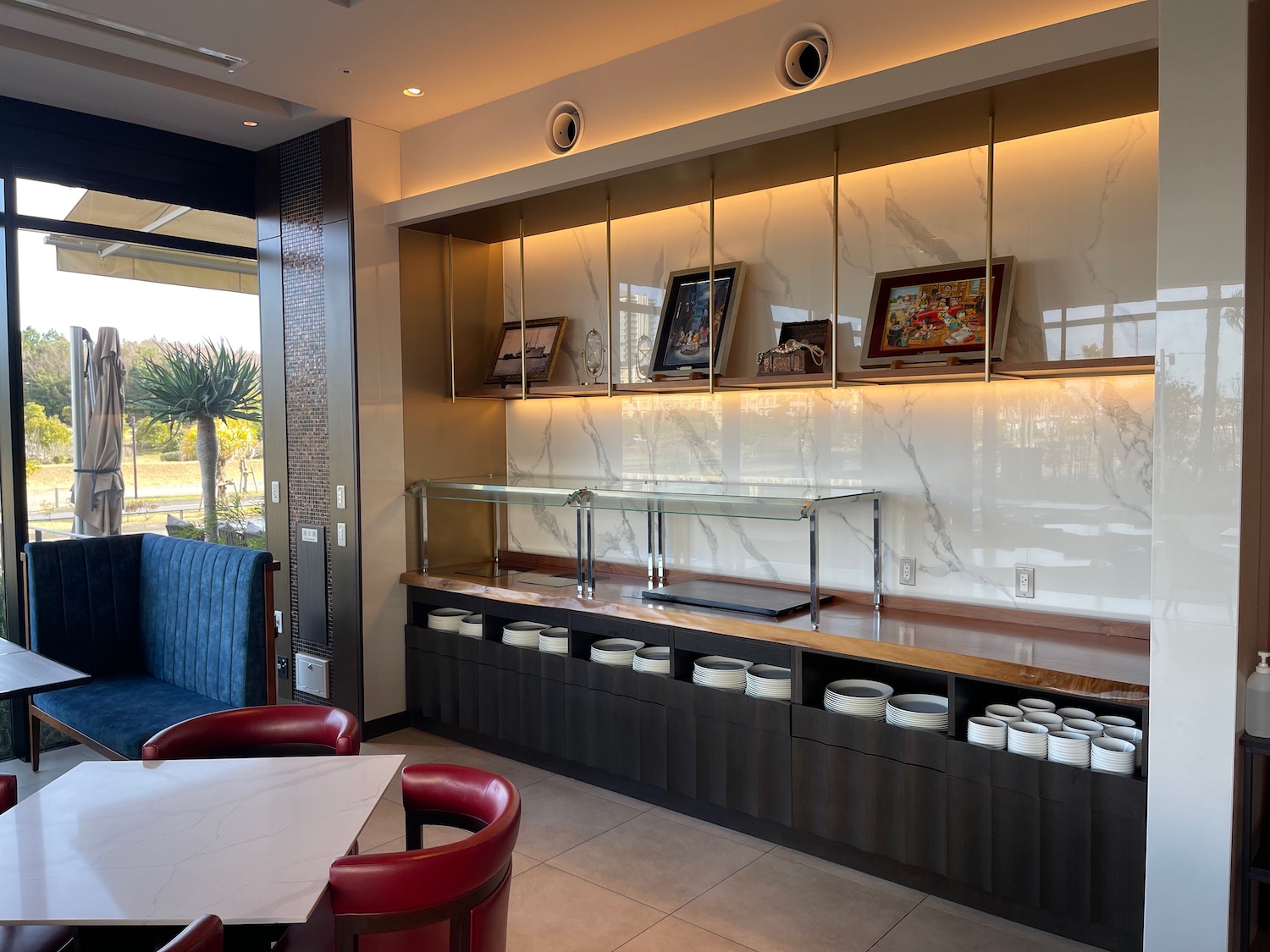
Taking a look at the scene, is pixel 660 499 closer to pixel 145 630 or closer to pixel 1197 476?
pixel 1197 476

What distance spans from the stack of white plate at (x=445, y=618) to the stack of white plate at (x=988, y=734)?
Answer: 257 cm

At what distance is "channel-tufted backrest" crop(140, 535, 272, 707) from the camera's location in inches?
148

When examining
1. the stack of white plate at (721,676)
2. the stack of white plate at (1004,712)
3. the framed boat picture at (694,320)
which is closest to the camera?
the stack of white plate at (1004,712)

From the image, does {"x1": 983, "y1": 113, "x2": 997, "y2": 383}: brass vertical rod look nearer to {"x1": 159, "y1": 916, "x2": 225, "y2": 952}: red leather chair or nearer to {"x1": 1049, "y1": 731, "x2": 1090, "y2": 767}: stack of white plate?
{"x1": 1049, "y1": 731, "x2": 1090, "y2": 767}: stack of white plate

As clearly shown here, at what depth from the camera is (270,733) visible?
2.55m

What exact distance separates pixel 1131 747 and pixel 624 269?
9.83 feet

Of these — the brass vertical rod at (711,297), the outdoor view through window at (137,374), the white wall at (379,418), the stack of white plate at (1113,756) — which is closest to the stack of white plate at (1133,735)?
the stack of white plate at (1113,756)

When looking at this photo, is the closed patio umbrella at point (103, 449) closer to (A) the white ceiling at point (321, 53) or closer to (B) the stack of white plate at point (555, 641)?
(A) the white ceiling at point (321, 53)

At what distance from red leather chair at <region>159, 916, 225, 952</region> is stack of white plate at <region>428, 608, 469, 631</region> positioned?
307 centimetres

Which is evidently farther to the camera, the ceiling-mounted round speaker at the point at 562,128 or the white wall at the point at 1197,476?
the ceiling-mounted round speaker at the point at 562,128

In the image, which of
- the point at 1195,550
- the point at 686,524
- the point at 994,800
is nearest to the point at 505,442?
the point at 686,524

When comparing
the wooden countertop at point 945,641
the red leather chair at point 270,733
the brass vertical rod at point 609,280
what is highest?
the brass vertical rod at point 609,280

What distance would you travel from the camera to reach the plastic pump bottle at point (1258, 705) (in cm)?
220

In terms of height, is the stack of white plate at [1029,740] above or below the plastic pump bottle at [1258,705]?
below
